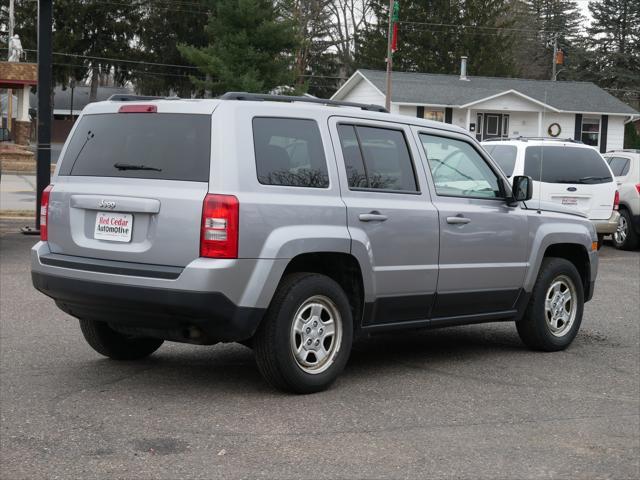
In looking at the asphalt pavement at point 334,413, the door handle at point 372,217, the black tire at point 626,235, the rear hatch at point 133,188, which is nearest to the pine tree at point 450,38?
the black tire at point 626,235

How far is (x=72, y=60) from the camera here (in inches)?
2731

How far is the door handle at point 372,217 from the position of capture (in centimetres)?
677

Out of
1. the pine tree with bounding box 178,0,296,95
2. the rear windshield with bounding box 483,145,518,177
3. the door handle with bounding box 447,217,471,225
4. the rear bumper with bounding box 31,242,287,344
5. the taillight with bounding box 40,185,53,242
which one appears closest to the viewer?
the rear bumper with bounding box 31,242,287,344

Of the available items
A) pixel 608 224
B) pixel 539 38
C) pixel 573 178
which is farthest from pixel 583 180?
pixel 539 38

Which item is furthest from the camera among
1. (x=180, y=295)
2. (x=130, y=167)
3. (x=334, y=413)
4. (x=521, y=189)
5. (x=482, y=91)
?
(x=482, y=91)

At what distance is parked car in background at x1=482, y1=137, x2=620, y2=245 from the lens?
1527 centimetres

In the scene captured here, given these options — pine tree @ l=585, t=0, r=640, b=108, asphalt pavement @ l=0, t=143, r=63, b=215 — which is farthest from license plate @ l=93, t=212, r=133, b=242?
pine tree @ l=585, t=0, r=640, b=108

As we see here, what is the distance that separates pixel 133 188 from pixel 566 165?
34.9 feet

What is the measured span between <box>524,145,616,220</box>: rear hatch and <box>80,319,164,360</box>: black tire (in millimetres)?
8971

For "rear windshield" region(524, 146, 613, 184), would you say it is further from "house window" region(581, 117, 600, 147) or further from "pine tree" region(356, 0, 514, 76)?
"pine tree" region(356, 0, 514, 76)

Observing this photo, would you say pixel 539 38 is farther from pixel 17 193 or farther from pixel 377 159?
pixel 377 159

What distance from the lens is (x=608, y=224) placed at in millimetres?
16266

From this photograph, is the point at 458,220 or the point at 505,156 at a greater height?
the point at 505,156

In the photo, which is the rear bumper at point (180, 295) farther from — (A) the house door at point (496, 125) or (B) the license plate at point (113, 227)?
(A) the house door at point (496, 125)
